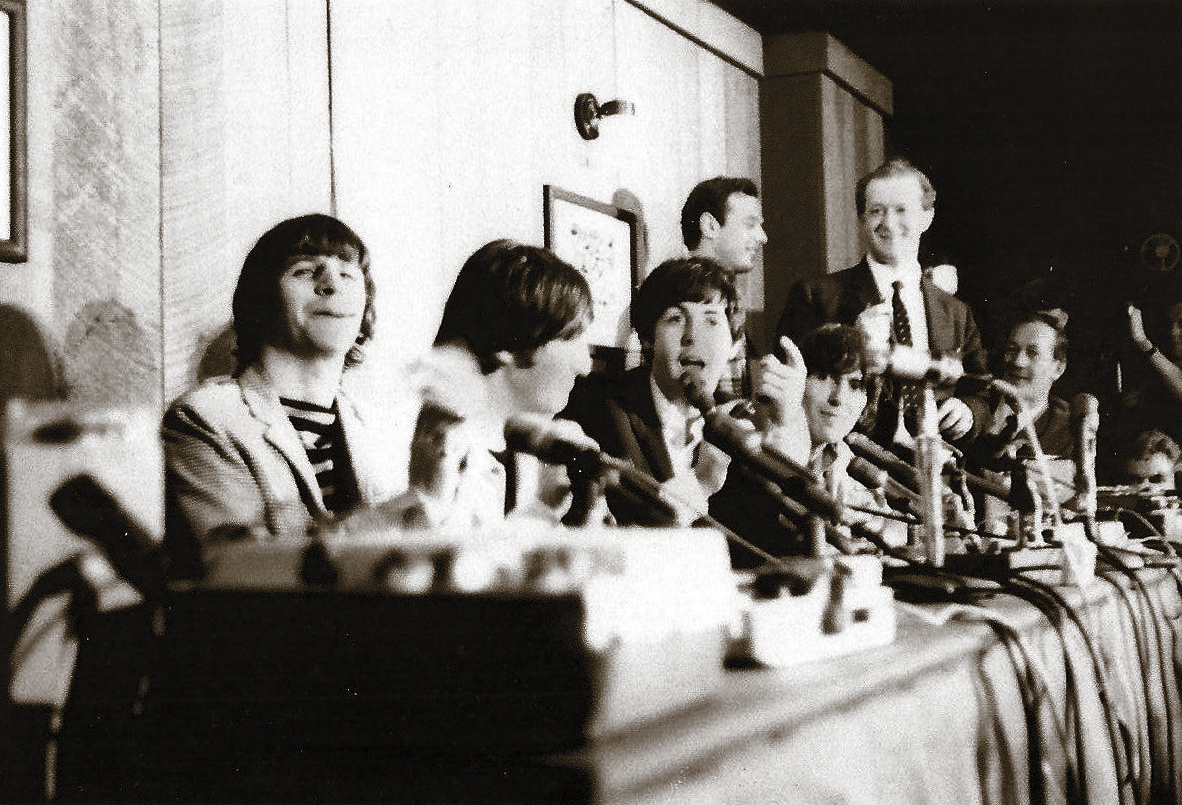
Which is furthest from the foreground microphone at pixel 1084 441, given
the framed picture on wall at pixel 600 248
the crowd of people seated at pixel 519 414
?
the framed picture on wall at pixel 600 248

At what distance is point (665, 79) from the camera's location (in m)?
3.63

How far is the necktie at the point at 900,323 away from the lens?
2977 millimetres

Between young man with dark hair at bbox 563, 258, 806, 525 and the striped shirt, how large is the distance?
529 mm

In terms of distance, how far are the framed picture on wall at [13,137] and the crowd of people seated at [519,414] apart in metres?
0.31

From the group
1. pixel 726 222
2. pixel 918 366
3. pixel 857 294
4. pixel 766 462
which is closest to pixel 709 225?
pixel 726 222

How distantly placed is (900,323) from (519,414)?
2.09 m

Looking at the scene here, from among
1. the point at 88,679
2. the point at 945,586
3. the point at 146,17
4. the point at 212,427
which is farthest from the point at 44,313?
the point at 945,586

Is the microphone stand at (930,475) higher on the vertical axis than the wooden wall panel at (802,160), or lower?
lower

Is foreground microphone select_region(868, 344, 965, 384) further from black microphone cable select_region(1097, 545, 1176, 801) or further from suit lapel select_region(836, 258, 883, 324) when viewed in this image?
suit lapel select_region(836, 258, 883, 324)

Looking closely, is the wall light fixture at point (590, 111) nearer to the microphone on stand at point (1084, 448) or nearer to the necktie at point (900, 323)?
the necktie at point (900, 323)

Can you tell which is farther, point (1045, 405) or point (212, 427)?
point (1045, 405)

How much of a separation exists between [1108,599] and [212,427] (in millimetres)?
1322

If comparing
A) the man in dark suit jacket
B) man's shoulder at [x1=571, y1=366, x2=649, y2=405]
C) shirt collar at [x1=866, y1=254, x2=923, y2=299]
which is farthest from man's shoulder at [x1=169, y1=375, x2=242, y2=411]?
shirt collar at [x1=866, y1=254, x2=923, y2=299]

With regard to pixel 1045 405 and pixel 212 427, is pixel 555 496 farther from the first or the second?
pixel 1045 405
